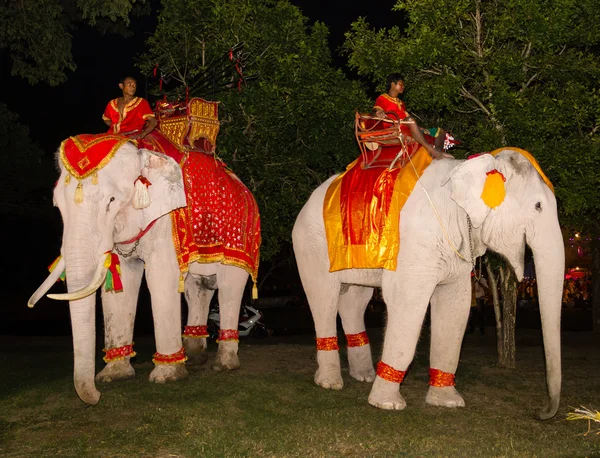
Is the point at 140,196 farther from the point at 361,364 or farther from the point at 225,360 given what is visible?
the point at 361,364

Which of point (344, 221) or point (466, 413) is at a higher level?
A: point (344, 221)

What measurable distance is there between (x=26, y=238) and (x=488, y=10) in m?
26.5

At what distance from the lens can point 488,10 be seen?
34.1 ft

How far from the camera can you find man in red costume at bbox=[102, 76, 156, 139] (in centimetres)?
922

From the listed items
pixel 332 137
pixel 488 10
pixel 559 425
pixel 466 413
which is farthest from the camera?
pixel 332 137

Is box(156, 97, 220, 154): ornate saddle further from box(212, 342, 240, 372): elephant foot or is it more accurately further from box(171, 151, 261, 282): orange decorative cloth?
box(212, 342, 240, 372): elephant foot

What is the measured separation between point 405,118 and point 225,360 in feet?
13.1

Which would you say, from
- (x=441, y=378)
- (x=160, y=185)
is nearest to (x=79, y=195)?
(x=160, y=185)

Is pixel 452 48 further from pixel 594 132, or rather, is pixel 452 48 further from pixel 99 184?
pixel 99 184

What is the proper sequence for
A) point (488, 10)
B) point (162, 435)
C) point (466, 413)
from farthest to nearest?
point (488, 10), point (466, 413), point (162, 435)

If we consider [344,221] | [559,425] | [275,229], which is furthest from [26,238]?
[559,425]

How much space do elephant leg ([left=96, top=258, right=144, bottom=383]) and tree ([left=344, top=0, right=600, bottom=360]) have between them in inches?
178

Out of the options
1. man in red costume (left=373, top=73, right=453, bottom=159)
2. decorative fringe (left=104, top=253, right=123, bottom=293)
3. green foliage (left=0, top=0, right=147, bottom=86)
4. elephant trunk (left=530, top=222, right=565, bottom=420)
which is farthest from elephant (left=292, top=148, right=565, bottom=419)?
green foliage (left=0, top=0, right=147, bottom=86)

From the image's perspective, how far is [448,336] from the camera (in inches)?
309
